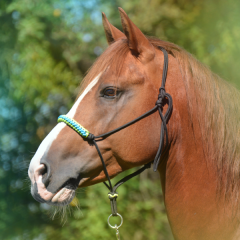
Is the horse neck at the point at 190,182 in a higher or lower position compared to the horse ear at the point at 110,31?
lower

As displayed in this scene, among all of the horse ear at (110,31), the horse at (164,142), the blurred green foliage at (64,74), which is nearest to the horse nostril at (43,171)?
the horse at (164,142)

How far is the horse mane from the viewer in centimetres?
146

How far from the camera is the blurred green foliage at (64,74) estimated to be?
3521 millimetres

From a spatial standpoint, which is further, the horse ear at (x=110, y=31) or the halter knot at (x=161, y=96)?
the horse ear at (x=110, y=31)

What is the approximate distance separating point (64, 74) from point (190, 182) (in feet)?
10.1

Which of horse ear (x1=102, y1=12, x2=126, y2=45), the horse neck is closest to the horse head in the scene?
the horse neck

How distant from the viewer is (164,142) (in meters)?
1.50

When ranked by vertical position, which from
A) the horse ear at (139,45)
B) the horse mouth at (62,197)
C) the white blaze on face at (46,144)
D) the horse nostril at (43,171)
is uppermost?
the horse ear at (139,45)

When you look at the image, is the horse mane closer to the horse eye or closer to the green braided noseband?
the horse eye

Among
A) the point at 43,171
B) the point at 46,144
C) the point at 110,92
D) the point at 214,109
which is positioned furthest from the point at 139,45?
the point at 43,171

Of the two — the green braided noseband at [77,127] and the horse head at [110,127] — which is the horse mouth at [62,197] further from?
the green braided noseband at [77,127]

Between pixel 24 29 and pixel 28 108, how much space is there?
4.27 feet

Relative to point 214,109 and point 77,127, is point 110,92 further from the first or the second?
point 214,109

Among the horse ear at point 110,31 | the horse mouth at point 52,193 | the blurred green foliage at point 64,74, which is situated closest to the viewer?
the horse mouth at point 52,193
